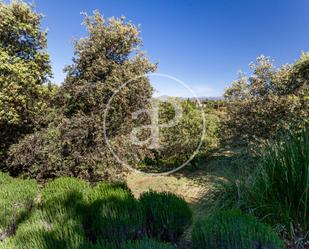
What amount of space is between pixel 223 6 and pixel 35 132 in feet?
25.1

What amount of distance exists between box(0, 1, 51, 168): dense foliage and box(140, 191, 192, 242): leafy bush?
18.2 ft

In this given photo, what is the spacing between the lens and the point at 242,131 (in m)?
8.72

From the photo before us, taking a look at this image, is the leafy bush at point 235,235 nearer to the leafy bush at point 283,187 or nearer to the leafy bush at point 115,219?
the leafy bush at point 115,219

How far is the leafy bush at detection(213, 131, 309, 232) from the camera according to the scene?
3.03 m

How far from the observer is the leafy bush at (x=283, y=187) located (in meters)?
3.03

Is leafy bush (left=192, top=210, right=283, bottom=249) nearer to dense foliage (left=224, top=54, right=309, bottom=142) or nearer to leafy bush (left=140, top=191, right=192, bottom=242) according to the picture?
leafy bush (left=140, top=191, right=192, bottom=242)

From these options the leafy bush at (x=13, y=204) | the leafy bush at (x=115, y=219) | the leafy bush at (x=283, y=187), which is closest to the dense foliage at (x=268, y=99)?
the leafy bush at (x=283, y=187)

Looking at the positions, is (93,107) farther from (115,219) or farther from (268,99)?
(268,99)

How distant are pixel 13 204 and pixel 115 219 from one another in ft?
6.21

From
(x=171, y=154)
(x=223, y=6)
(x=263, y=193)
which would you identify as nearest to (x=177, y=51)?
(x=223, y=6)

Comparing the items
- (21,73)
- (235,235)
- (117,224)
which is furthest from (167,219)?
(21,73)

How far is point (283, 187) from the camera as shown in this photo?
3.14 metres

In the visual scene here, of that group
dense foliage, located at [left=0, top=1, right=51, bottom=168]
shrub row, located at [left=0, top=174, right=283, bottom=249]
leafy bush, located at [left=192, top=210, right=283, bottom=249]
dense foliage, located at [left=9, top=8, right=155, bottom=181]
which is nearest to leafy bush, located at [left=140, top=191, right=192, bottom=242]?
shrub row, located at [left=0, top=174, right=283, bottom=249]

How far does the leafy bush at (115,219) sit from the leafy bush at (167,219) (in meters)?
0.13
